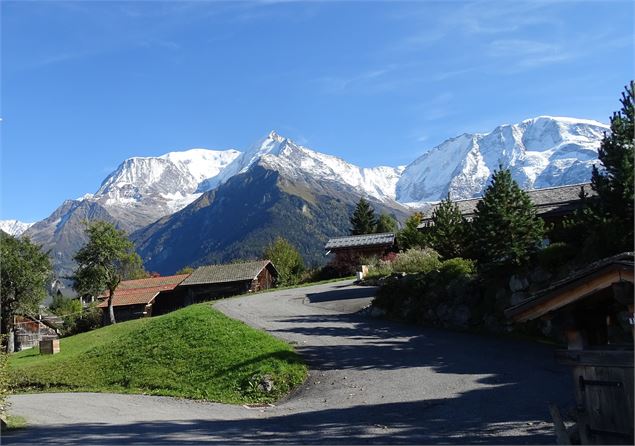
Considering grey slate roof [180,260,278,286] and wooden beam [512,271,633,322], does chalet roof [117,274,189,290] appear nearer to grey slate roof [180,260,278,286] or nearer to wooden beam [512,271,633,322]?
grey slate roof [180,260,278,286]

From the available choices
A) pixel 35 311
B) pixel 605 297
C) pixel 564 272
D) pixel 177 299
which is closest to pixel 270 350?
pixel 564 272

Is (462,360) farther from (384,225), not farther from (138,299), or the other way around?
(384,225)

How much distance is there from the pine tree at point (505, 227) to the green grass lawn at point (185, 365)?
32.7 ft

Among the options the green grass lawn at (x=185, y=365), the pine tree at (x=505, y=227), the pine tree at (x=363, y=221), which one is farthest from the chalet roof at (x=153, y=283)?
the pine tree at (x=505, y=227)

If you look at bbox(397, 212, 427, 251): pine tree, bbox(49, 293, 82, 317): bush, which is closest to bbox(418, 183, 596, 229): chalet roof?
bbox(397, 212, 427, 251): pine tree

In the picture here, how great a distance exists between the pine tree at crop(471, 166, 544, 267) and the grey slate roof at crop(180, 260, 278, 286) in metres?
38.7

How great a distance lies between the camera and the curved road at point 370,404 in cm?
1248

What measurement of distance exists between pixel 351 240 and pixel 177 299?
68.4ft

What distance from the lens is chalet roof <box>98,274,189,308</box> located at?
2557 inches

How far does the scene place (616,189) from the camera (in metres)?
21.5

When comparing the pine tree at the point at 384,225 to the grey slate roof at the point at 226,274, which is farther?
the pine tree at the point at 384,225

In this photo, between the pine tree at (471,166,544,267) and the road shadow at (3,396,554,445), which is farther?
the pine tree at (471,166,544,267)

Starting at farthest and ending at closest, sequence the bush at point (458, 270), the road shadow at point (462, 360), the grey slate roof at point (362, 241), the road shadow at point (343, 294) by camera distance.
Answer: the grey slate roof at point (362, 241)
the road shadow at point (343, 294)
the bush at point (458, 270)
the road shadow at point (462, 360)

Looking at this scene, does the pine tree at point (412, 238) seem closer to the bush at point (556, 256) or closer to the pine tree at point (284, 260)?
the pine tree at point (284, 260)
